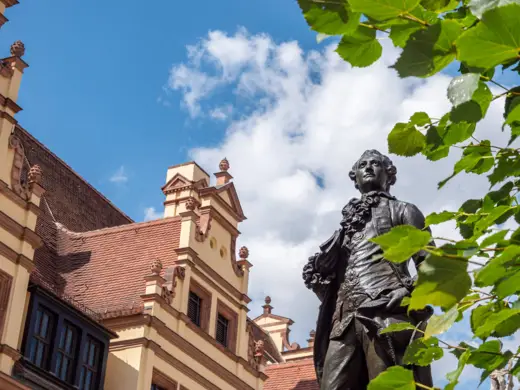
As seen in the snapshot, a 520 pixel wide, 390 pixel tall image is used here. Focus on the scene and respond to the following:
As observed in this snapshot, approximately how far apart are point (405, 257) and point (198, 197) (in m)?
21.1

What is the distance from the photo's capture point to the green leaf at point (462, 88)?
2.66 metres

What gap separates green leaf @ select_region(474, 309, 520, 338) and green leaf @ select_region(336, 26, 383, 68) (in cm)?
90

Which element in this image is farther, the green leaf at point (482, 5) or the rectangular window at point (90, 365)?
the rectangular window at point (90, 365)

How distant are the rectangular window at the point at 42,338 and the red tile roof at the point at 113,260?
277cm

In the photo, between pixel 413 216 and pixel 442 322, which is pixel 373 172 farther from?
Answer: pixel 442 322

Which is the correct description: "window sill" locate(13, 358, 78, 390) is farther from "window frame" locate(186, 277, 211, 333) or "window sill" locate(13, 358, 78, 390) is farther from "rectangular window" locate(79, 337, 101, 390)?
"window frame" locate(186, 277, 211, 333)

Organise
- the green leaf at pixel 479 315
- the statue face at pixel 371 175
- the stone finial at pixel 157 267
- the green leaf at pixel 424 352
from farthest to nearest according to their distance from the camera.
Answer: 1. the stone finial at pixel 157 267
2. the statue face at pixel 371 175
3. the green leaf at pixel 424 352
4. the green leaf at pixel 479 315

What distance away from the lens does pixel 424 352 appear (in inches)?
132

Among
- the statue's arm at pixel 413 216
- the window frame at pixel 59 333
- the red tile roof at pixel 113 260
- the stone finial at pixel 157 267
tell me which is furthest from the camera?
the red tile roof at pixel 113 260

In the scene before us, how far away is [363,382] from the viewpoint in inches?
213

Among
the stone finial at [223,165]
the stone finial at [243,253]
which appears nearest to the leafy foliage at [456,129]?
the stone finial at [243,253]

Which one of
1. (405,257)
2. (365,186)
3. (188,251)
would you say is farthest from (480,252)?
(188,251)

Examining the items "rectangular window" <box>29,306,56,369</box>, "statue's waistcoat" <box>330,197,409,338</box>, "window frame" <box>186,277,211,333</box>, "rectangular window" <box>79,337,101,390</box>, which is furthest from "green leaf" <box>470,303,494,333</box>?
"window frame" <box>186,277,211,333</box>

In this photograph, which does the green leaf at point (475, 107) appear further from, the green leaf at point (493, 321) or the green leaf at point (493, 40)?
the green leaf at point (493, 321)
